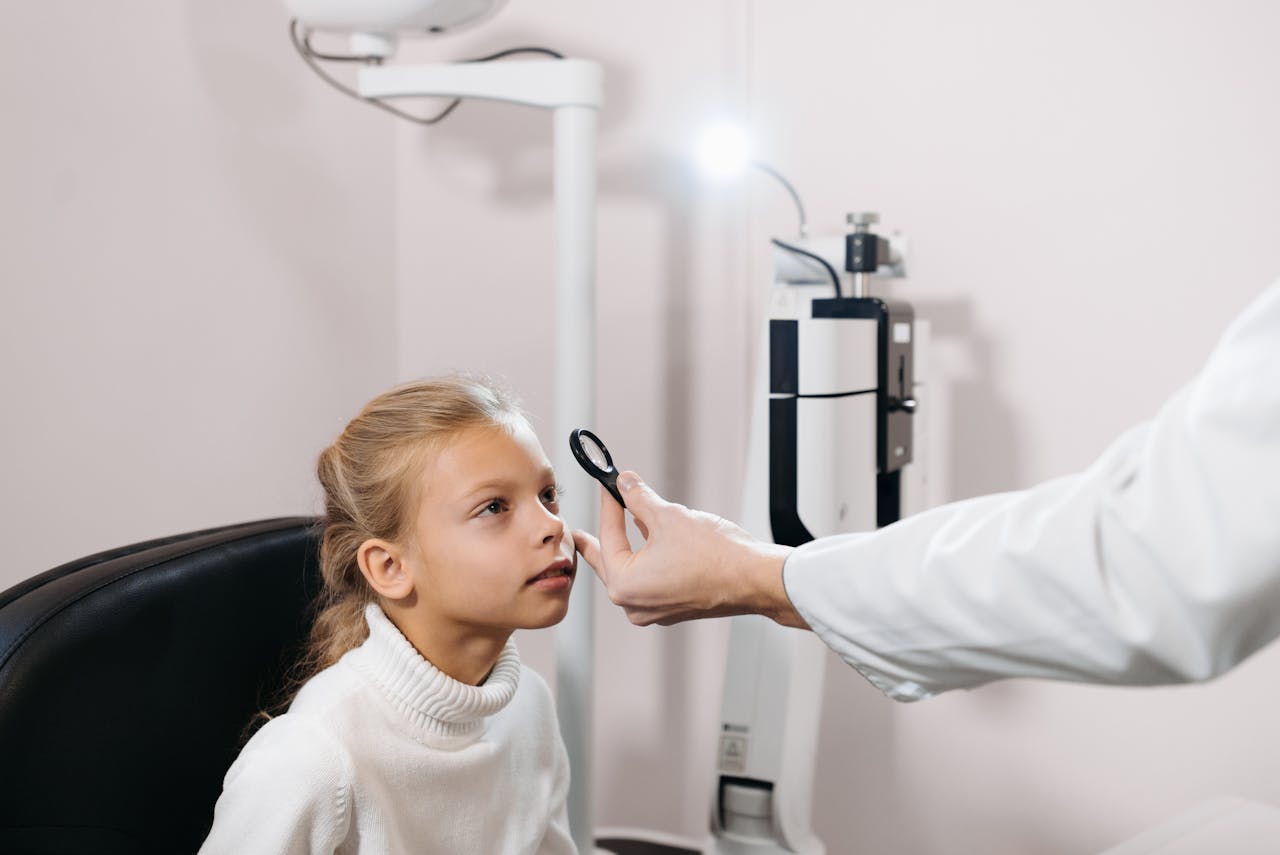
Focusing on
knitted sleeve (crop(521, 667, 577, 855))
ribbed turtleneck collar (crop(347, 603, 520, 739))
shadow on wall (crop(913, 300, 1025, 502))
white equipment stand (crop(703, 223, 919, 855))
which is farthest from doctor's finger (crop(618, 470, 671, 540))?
shadow on wall (crop(913, 300, 1025, 502))

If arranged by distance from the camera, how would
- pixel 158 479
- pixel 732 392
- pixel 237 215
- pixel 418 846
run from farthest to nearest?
pixel 732 392
pixel 237 215
pixel 158 479
pixel 418 846

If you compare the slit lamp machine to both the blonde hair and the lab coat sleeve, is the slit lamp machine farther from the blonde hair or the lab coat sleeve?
the lab coat sleeve

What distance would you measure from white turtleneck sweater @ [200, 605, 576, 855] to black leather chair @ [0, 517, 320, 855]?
60 mm

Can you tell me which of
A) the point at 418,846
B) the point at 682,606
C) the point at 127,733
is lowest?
the point at 418,846

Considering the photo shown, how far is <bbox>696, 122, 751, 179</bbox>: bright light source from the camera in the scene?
2.32 meters

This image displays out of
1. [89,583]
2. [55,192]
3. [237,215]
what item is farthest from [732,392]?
[89,583]

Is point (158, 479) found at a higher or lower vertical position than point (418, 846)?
higher

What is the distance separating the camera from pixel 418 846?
3.94 feet

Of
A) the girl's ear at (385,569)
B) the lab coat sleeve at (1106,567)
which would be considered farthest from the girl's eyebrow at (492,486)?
the lab coat sleeve at (1106,567)

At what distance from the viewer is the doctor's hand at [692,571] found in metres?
1.04

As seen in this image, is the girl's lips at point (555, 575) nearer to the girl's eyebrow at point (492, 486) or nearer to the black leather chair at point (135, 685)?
the girl's eyebrow at point (492, 486)

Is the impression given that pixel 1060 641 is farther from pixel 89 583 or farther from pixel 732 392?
pixel 732 392

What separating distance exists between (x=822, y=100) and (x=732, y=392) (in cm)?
60

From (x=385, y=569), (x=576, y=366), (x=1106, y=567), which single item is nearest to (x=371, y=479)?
(x=385, y=569)
